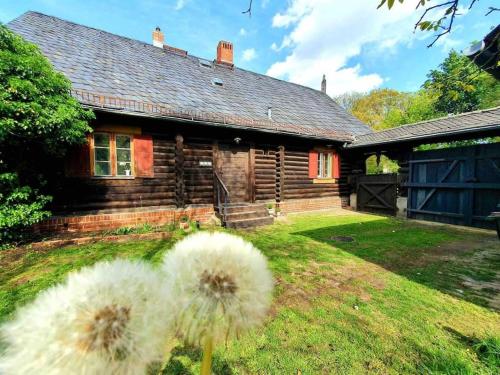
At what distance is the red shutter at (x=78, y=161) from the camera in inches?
255

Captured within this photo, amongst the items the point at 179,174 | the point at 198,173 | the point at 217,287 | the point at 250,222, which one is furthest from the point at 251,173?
the point at 217,287

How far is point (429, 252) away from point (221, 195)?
20.5 feet

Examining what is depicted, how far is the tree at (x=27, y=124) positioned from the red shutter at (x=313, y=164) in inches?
347

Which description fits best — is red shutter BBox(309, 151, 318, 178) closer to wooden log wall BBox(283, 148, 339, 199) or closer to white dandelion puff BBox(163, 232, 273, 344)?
wooden log wall BBox(283, 148, 339, 199)

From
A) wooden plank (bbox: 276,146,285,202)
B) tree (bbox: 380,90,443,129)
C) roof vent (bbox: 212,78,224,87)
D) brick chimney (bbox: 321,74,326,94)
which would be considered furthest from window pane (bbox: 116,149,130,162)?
tree (bbox: 380,90,443,129)

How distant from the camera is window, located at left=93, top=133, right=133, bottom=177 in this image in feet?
22.7

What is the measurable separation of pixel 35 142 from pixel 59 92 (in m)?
1.25

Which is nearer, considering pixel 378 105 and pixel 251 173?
pixel 251 173

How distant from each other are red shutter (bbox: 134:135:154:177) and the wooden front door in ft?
7.94

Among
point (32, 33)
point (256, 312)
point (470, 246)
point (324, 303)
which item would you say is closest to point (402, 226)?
point (470, 246)

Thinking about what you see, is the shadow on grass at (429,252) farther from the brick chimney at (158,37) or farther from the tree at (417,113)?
the tree at (417,113)

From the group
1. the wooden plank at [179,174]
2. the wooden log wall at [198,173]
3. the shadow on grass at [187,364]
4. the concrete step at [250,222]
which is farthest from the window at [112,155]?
the shadow on grass at [187,364]

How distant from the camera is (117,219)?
279 inches

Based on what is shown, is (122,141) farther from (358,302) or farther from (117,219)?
(358,302)
